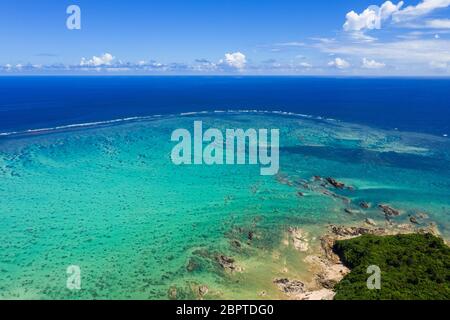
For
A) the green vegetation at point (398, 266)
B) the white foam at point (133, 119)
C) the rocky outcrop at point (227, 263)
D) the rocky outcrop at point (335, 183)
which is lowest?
the rocky outcrop at point (227, 263)

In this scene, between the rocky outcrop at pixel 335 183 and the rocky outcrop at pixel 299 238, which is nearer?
the rocky outcrop at pixel 299 238

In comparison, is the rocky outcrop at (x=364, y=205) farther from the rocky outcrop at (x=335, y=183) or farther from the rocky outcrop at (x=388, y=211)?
the rocky outcrop at (x=335, y=183)

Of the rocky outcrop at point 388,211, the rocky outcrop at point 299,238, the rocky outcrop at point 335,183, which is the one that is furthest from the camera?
the rocky outcrop at point 335,183

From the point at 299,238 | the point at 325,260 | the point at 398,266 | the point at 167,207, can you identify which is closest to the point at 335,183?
the point at 299,238

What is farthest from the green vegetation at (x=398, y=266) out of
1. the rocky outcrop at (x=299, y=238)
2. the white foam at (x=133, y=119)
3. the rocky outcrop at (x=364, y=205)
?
the white foam at (x=133, y=119)

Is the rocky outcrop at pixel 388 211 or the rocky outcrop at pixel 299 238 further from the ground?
the rocky outcrop at pixel 388 211

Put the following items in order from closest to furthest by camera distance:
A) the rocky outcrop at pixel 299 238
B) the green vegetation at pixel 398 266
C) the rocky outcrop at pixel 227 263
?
the green vegetation at pixel 398 266 < the rocky outcrop at pixel 227 263 < the rocky outcrop at pixel 299 238

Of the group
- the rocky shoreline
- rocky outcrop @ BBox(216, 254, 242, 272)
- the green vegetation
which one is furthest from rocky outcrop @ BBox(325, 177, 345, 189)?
rocky outcrop @ BBox(216, 254, 242, 272)

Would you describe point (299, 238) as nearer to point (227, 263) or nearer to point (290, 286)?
point (290, 286)
